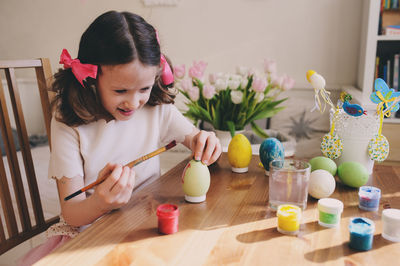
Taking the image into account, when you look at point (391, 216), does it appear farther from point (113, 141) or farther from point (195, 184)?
point (113, 141)

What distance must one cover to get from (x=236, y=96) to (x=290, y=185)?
58cm

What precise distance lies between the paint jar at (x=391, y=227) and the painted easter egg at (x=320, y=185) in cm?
18

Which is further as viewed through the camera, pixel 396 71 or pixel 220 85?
pixel 396 71

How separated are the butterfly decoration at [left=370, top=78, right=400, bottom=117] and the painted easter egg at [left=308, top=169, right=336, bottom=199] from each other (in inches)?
10.1

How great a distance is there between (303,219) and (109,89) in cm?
56

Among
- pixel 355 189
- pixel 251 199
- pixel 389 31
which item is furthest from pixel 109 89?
Answer: pixel 389 31

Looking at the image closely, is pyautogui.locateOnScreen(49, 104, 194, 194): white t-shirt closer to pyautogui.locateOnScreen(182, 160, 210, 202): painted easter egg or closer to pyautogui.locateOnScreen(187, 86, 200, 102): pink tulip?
pyautogui.locateOnScreen(187, 86, 200, 102): pink tulip

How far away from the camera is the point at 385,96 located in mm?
888

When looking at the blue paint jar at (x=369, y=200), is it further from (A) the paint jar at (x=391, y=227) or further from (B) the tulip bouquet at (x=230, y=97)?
(B) the tulip bouquet at (x=230, y=97)

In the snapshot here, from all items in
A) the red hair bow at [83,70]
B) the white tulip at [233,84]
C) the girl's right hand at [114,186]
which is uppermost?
the red hair bow at [83,70]

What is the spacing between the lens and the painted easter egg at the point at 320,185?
0.80 metres

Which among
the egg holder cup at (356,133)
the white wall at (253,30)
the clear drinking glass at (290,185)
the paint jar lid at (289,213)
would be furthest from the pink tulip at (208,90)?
the white wall at (253,30)

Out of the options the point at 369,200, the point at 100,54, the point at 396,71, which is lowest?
the point at 369,200

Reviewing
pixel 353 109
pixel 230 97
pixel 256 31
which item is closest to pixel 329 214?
pixel 353 109
